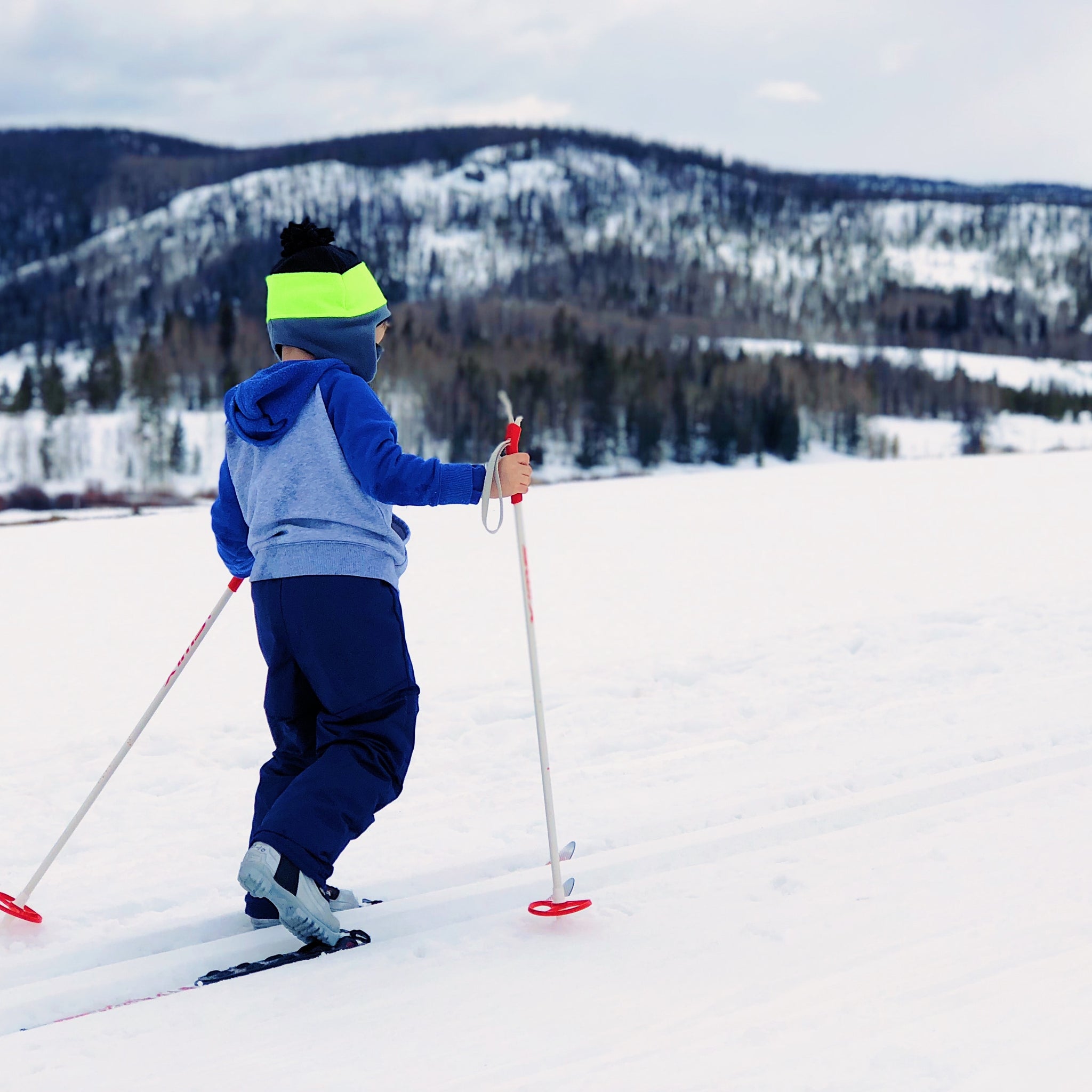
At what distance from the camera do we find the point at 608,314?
139625mm

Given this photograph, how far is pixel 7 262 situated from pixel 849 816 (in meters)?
189

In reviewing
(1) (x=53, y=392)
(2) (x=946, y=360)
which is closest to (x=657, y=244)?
(2) (x=946, y=360)

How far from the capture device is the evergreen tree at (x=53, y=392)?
8869cm

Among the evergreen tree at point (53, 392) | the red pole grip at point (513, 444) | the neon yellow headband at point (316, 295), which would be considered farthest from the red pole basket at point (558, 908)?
the evergreen tree at point (53, 392)

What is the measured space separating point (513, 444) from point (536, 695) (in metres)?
0.71

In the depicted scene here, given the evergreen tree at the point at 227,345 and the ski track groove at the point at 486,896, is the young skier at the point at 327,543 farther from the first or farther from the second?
the evergreen tree at the point at 227,345

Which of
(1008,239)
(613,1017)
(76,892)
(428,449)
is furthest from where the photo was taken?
(1008,239)

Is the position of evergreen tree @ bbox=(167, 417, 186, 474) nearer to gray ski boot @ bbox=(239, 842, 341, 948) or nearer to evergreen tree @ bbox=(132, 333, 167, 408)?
evergreen tree @ bbox=(132, 333, 167, 408)

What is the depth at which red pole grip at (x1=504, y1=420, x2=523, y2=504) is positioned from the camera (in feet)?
8.90

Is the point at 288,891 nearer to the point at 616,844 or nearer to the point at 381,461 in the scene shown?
the point at 381,461

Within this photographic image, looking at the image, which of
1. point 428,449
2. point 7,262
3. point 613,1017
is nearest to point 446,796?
point 613,1017

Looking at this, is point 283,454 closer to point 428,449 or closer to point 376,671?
point 376,671

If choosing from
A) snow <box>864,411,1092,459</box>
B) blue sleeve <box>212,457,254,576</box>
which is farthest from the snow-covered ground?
snow <box>864,411,1092,459</box>

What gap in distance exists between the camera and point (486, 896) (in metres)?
3.02
